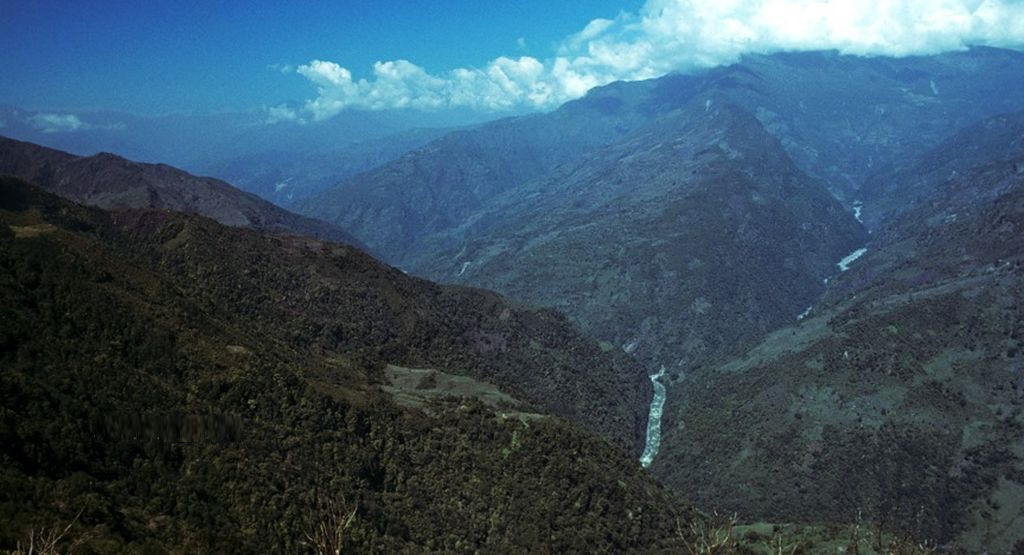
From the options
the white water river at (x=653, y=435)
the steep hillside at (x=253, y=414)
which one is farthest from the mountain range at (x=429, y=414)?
the white water river at (x=653, y=435)

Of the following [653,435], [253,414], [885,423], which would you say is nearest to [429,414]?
[253,414]

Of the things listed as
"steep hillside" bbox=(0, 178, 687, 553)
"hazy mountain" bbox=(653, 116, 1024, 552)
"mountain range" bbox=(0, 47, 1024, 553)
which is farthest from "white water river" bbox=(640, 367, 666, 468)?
"steep hillside" bbox=(0, 178, 687, 553)

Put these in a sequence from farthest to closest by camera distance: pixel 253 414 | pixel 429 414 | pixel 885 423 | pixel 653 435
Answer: pixel 653 435 → pixel 885 423 → pixel 429 414 → pixel 253 414

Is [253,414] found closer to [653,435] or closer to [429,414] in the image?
[429,414]

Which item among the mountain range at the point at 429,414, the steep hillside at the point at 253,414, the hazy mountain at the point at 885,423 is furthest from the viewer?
the hazy mountain at the point at 885,423

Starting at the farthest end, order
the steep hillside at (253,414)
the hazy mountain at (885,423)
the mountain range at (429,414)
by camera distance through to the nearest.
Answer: the hazy mountain at (885,423)
the mountain range at (429,414)
the steep hillside at (253,414)

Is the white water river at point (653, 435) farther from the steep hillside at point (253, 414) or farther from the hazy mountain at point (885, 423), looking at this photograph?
the steep hillside at point (253, 414)

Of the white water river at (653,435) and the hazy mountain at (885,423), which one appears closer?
the hazy mountain at (885,423)

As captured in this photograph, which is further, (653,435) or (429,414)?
(653,435)
